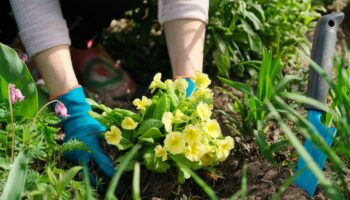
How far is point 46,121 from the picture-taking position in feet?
4.96

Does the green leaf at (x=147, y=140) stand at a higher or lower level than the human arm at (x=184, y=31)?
lower

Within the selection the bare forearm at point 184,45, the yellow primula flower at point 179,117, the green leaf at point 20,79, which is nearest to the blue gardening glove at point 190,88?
the bare forearm at point 184,45

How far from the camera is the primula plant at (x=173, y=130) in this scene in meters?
1.47

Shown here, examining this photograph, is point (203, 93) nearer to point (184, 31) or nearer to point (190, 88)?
point (190, 88)

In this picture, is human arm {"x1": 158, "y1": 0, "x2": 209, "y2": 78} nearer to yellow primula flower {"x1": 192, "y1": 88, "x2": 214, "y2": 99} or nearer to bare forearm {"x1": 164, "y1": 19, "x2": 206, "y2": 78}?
bare forearm {"x1": 164, "y1": 19, "x2": 206, "y2": 78}

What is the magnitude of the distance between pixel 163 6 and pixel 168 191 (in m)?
0.60

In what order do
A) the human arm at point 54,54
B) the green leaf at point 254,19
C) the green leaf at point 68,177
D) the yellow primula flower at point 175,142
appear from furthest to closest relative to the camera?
the green leaf at point 254,19 → the human arm at point 54,54 → the yellow primula flower at point 175,142 → the green leaf at point 68,177

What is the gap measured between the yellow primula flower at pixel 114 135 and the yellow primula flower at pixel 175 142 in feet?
0.44

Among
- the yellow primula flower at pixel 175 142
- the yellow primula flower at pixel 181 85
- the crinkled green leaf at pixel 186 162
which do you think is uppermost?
the yellow primula flower at pixel 181 85

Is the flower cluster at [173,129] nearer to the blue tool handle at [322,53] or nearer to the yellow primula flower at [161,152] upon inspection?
the yellow primula flower at [161,152]

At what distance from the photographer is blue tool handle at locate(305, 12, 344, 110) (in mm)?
1498

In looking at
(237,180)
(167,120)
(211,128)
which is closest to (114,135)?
(167,120)

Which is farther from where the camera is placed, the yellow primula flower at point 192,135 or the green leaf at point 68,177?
the yellow primula flower at point 192,135

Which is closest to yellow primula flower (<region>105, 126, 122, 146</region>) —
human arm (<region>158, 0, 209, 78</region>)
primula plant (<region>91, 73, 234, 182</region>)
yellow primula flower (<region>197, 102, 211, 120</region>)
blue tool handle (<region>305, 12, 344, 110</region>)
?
primula plant (<region>91, 73, 234, 182</region>)
